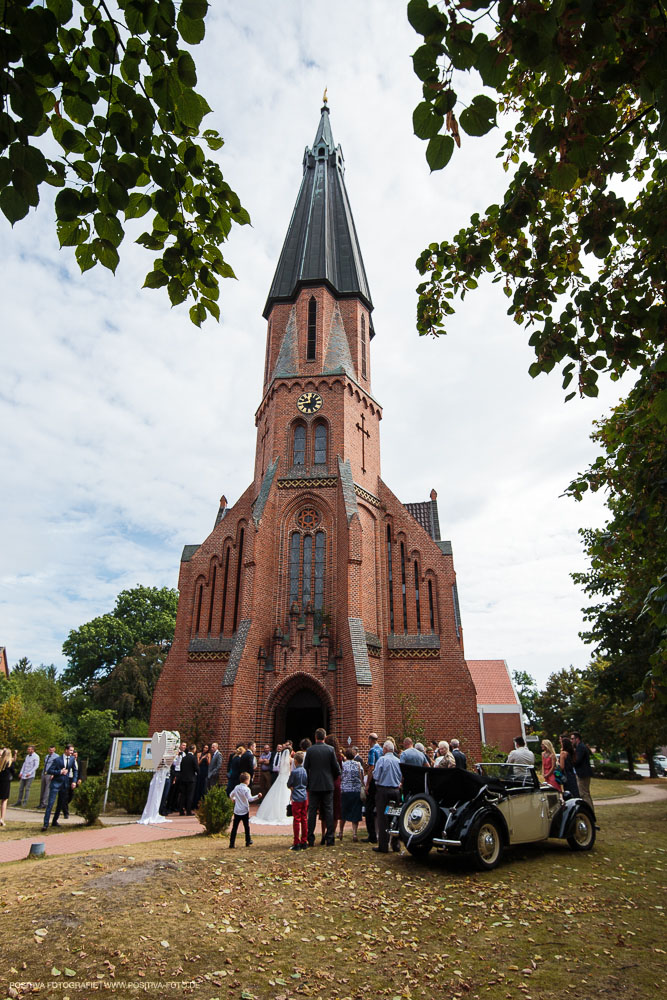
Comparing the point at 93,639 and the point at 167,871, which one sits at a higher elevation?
the point at 93,639

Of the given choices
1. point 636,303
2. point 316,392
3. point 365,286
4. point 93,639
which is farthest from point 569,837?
point 93,639

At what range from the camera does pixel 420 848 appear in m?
7.95

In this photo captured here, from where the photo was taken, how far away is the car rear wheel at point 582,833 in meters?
8.85

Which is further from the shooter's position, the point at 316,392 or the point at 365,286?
the point at 365,286

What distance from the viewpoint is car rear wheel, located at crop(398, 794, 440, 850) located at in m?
7.76

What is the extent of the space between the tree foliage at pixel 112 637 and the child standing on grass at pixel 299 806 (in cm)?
4030

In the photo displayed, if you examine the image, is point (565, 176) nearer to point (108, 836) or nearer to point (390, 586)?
point (108, 836)

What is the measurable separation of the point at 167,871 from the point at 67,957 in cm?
244

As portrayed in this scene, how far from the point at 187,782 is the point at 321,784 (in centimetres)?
684

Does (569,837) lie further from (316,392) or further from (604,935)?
(316,392)

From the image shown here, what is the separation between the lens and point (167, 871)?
714cm

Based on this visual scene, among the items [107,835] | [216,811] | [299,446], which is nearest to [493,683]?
[299,446]

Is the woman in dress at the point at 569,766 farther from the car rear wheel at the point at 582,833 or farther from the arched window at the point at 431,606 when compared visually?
the arched window at the point at 431,606

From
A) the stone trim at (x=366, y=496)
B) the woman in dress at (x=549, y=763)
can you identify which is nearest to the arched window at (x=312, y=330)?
the stone trim at (x=366, y=496)
